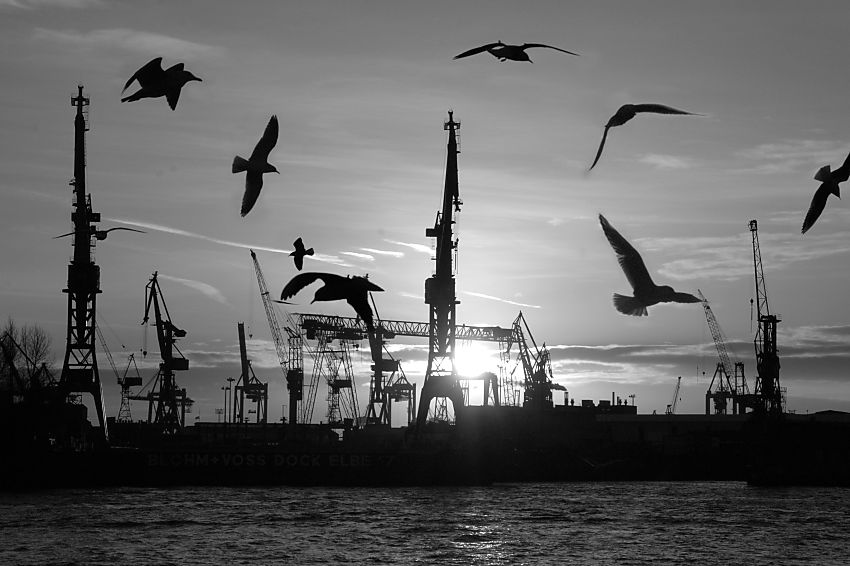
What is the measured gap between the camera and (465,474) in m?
97.2

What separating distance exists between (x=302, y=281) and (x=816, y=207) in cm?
937

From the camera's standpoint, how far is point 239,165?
885 inches

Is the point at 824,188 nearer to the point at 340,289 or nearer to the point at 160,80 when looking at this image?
the point at 340,289

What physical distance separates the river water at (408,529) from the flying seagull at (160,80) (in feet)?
81.3

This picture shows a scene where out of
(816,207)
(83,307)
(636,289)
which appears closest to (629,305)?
(636,289)

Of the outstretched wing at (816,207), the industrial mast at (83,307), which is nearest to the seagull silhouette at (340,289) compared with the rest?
the outstretched wing at (816,207)

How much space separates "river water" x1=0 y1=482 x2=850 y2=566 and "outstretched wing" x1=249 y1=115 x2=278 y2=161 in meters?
24.0

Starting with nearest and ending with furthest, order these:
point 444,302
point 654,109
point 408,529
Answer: point 654,109 → point 408,529 → point 444,302

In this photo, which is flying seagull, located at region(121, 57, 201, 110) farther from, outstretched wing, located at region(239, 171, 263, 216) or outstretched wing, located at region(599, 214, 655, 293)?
outstretched wing, located at region(599, 214, 655, 293)

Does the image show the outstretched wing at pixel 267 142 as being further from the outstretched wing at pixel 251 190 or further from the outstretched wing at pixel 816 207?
the outstretched wing at pixel 816 207

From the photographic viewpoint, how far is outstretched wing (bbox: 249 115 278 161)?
22812mm

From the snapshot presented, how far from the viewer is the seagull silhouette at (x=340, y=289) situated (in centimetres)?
2220

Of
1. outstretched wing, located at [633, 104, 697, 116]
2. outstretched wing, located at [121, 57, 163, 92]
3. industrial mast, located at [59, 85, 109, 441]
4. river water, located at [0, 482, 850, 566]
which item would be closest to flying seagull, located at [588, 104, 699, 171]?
outstretched wing, located at [633, 104, 697, 116]

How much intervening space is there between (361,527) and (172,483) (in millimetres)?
41104
